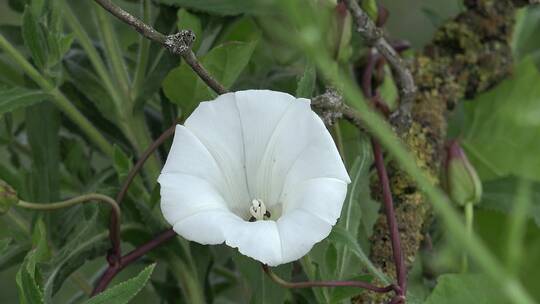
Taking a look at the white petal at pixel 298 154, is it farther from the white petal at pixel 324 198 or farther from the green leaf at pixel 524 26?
the green leaf at pixel 524 26

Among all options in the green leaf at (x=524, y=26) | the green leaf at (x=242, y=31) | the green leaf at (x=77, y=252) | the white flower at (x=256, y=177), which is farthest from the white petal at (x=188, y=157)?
the green leaf at (x=524, y=26)

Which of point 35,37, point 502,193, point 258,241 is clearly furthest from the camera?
point 502,193

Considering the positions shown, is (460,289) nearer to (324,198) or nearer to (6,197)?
(324,198)

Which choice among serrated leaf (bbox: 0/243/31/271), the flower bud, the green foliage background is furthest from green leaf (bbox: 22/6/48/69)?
the flower bud

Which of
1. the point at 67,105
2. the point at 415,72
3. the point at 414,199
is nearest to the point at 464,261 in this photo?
the point at 414,199

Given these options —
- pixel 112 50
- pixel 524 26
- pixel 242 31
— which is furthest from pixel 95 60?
pixel 524 26

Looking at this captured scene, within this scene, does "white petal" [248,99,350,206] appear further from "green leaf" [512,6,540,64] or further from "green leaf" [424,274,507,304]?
"green leaf" [512,6,540,64]
